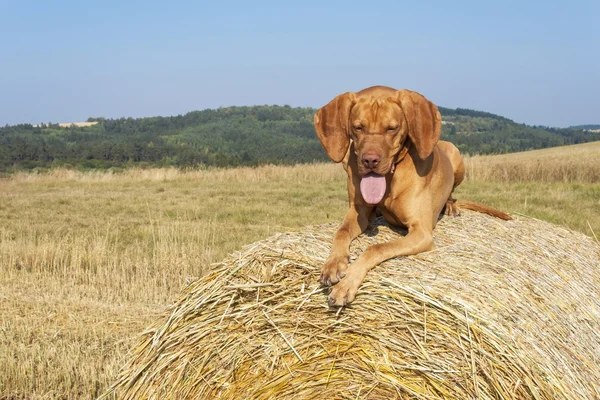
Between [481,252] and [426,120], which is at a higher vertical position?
[426,120]

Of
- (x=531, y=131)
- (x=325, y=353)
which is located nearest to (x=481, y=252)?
(x=325, y=353)

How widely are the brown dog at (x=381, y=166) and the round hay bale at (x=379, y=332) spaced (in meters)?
0.14

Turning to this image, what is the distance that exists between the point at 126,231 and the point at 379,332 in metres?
10.2

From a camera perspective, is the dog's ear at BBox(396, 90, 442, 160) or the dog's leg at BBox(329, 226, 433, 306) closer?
the dog's leg at BBox(329, 226, 433, 306)

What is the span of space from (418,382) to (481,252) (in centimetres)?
129

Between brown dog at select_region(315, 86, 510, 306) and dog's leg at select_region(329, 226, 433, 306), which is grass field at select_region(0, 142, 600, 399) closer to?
brown dog at select_region(315, 86, 510, 306)

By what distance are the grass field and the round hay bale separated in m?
1.39

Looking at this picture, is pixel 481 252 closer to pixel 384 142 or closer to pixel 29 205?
pixel 384 142

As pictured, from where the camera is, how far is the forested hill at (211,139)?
6003 cm

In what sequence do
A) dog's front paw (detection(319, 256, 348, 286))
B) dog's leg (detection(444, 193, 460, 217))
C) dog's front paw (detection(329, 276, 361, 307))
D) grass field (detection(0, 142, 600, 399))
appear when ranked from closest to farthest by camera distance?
dog's front paw (detection(329, 276, 361, 307)) < dog's front paw (detection(319, 256, 348, 286)) < grass field (detection(0, 142, 600, 399)) < dog's leg (detection(444, 193, 460, 217))

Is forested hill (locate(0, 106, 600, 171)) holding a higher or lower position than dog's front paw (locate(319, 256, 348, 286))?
lower

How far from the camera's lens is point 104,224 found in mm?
14734

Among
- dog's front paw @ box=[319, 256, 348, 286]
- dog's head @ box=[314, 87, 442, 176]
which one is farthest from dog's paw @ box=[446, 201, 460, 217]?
dog's front paw @ box=[319, 256, 348, 286]

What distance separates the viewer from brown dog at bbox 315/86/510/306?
437 centimetres
